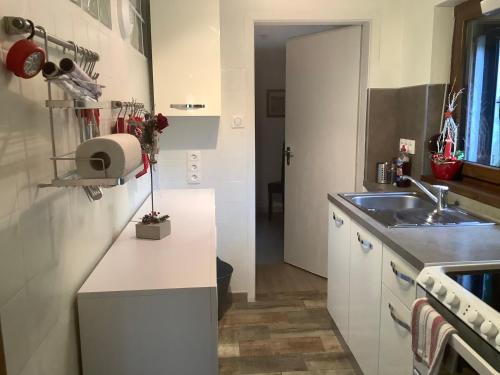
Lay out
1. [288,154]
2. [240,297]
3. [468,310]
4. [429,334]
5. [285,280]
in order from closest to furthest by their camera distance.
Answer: [468,310] → [429,334] → [240,297] → [285,280] → [288,154]

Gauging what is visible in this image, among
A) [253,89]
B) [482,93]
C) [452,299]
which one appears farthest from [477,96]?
[452,299]

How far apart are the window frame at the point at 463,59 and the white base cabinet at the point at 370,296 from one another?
73cm

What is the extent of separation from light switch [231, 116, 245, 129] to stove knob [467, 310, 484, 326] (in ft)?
6.88

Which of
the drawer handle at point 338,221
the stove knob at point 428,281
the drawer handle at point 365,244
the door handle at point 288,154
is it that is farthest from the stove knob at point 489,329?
the door handle at point 288,154

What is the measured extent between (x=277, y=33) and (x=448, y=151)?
8.68 feet

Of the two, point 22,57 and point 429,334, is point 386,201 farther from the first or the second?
point 22,57

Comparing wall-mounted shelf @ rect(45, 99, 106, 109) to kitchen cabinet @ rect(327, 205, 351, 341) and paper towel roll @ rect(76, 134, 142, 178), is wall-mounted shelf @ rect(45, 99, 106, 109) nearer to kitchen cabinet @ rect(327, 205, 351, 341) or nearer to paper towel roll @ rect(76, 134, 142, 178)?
paper towel roll @ rect(76, 134, 142, 178)

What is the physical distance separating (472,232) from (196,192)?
1614 mm

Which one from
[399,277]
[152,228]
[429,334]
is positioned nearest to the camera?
[429,334]

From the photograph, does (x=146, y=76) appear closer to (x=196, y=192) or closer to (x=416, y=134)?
(x=196, y=192)

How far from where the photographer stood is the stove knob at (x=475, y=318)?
1134mm

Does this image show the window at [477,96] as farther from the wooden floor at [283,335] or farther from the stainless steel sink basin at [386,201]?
the wooden floor at [283,335]

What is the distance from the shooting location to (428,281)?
1.39 metres

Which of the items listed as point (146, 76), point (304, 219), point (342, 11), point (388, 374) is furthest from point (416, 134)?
point (146, 76)
